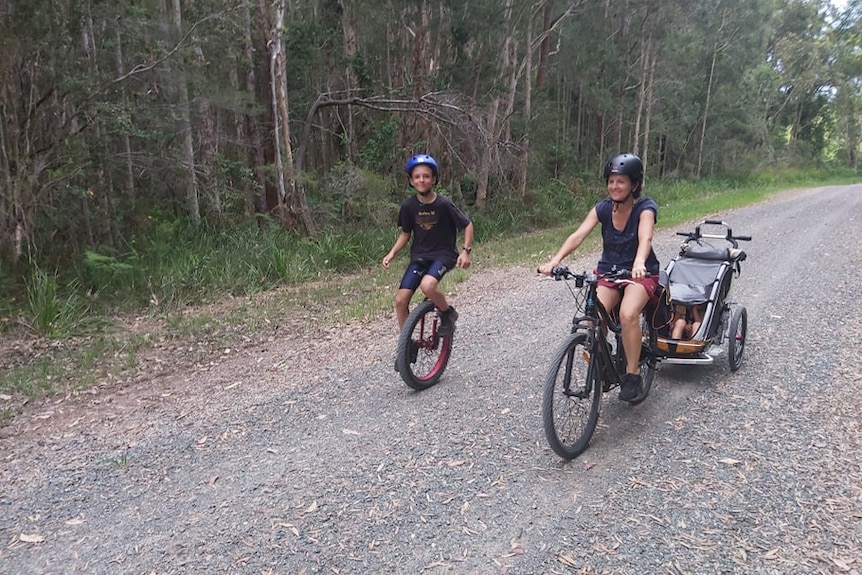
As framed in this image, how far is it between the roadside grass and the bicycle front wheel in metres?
4.23

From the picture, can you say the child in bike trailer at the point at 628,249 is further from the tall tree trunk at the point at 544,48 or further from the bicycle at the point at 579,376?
the tall tree trunk at the point at 544,48

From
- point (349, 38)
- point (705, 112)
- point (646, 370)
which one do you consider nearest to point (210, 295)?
point (646, 370)

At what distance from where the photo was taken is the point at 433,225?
5.25 metres

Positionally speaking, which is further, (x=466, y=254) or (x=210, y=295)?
(x=210, y=295)

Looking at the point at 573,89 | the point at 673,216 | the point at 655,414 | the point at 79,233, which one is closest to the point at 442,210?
the point at 655,414

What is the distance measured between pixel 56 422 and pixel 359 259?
25.2ft

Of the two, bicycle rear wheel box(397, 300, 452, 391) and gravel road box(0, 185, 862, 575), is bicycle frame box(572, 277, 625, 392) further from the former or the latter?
bicycle rear wheel box(397, 300, 452, 391)

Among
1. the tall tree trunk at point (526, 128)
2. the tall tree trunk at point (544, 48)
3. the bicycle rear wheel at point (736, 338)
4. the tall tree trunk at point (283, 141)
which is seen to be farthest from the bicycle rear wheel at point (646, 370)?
the tall tree trunk at point (544, 48)

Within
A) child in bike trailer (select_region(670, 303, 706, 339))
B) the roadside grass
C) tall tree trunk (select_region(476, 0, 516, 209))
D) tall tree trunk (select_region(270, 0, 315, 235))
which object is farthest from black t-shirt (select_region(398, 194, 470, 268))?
tall tree trunk (select_region(476, 0, 516, 209))

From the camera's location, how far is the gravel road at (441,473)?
3.03 metres

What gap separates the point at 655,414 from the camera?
452 cm

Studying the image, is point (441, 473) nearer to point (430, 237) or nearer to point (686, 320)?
point (430, 237)

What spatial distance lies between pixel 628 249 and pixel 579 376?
105cm

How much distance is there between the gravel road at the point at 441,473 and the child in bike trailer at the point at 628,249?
69cm
